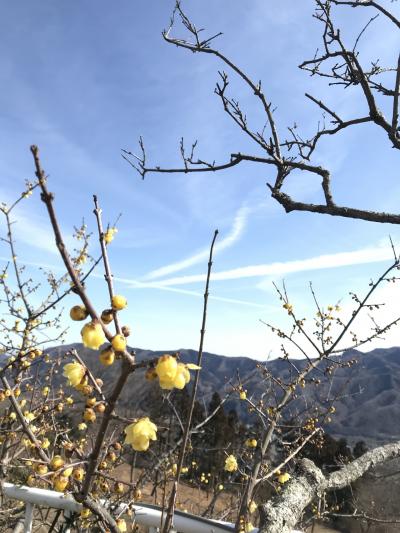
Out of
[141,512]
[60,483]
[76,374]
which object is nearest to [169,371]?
[76,374]

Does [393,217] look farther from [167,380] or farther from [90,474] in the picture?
[90,474]

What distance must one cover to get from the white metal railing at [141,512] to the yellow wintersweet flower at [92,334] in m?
1.09

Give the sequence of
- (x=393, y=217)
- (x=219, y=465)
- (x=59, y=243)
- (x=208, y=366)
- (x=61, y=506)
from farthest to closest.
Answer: (x=208, y=366) → (x=219, y=465) → (x=393, y=217) → (x=61, y=506) → (x=59, y=243)

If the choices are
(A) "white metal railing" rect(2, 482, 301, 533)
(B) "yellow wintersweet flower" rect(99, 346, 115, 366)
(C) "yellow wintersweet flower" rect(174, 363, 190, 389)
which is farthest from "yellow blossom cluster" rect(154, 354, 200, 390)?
(A) "white metal railing" rect(2, 482, 301, 533)

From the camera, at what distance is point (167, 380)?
0.97 metres

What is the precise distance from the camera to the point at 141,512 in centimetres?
200

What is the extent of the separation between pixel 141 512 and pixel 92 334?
152 centimetres

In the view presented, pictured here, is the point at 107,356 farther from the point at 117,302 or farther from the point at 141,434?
the point at 141,434

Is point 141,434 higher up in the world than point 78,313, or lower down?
lower down

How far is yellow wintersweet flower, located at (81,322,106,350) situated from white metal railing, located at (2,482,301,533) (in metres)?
1.09

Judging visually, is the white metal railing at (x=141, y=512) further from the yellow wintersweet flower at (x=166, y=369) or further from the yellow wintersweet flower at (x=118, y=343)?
the yellow wintersweet flower at (x=118, y=343)

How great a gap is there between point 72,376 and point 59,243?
441mm

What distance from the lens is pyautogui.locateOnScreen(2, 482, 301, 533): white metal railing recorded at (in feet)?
6.03

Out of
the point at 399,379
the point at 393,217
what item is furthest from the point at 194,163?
the point at 399,379
